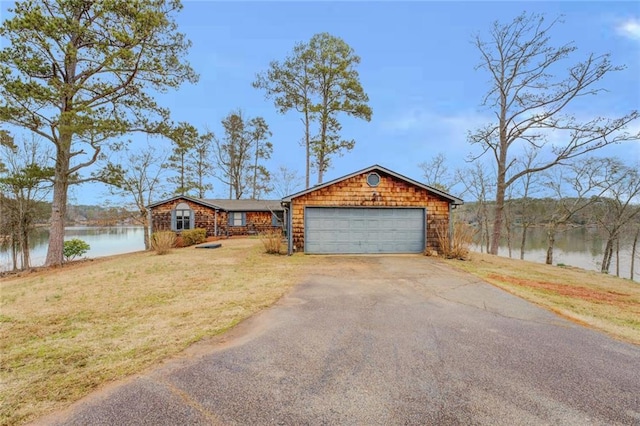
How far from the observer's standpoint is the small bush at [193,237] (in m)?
18.5

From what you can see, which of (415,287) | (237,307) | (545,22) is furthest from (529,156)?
(237,307)

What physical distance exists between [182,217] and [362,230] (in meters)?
14.4

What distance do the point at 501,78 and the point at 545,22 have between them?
3.08 metres

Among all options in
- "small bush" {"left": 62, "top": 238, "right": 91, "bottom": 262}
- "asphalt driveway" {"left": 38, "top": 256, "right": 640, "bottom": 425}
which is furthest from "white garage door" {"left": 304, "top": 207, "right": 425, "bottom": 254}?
"small bush" {"left": 62, "top": 238, "right": 91, "bottom": 262}

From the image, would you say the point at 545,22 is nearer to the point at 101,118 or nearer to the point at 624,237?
the point at 624,237

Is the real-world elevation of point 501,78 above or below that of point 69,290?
above

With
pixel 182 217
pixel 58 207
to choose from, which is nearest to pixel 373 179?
pixel 58 207

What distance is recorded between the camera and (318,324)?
4.68m

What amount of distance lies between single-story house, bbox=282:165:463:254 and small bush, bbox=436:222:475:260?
92 millimetres

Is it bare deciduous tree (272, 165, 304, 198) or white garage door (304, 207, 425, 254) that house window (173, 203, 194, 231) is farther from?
bare deciduous tree (272, 165, 304, 198)

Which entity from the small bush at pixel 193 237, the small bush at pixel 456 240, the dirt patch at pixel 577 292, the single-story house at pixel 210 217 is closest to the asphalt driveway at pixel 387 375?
the dirt patch at pixel 577 292

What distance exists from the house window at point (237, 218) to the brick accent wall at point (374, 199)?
38.3ft

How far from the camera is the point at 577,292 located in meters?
7.32

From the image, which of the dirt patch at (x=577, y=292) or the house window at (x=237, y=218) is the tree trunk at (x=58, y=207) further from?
the dirt patch at (x=577, y=292)
